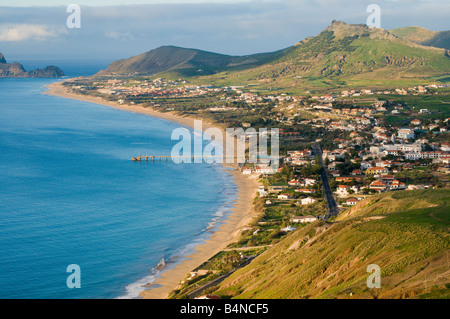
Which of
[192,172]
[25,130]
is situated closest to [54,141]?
[25,130]

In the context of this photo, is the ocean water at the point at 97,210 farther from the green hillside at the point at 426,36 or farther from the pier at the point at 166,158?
the green hillside at the point at 426,36

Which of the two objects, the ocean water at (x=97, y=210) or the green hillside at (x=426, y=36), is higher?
the green hillside at (x=426, y=36)

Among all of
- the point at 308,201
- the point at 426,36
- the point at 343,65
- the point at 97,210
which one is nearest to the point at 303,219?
the point at 308,201

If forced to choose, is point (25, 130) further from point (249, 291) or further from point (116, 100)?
point (249, 291)

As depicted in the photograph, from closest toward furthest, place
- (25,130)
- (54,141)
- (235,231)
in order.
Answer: (235,231) → (54,141) → (25,130)

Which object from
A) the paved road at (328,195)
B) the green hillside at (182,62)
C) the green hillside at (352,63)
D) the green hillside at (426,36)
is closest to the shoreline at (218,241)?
the paved road at (328,195)
